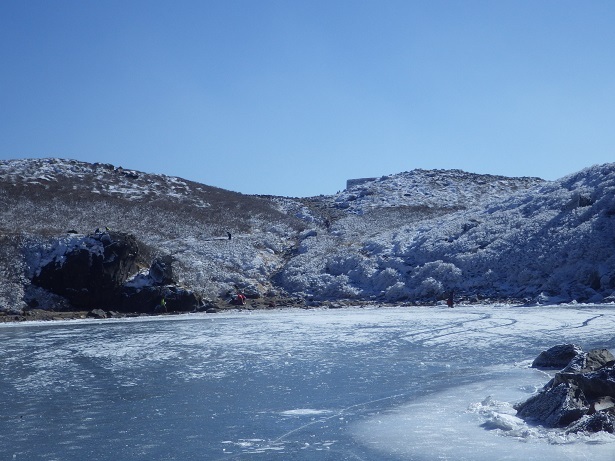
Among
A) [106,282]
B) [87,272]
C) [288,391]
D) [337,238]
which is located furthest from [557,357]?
[337,238]

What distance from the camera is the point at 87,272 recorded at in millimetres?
Result: 31984

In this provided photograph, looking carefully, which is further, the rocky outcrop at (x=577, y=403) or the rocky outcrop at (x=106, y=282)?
the rocky outcrop at (x=106, y=282)

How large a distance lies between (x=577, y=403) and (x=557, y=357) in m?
4.69

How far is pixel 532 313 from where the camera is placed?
2648 centimetres

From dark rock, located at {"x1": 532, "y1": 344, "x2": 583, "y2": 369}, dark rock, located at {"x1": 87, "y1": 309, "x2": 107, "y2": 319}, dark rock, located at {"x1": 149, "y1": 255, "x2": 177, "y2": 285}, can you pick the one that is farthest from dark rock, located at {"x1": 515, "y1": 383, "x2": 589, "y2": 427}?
dark rock, located at {"x1": 149, "y1": 255, "x2": 177, "y2": 285}

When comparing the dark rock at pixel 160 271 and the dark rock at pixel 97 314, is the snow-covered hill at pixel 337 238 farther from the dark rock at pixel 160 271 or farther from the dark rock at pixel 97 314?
the dark rock at pixel 97 314

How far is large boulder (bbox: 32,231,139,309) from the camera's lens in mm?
31828

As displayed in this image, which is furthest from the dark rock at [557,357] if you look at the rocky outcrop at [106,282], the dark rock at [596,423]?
the rocky outcrop at [106,282]

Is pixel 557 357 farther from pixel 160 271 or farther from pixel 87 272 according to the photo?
pixel 87 272

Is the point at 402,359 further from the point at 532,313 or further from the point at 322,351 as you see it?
the point at 532,313

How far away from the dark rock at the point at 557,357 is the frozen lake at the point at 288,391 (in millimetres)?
569

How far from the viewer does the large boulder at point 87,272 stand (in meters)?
31.8

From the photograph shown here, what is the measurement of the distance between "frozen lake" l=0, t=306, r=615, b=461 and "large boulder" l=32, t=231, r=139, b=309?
314 inches

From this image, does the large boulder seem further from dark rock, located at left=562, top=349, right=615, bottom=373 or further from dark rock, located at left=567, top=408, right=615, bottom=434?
dark rock, located at left=567, top=408, right=615, bottom=434
